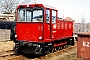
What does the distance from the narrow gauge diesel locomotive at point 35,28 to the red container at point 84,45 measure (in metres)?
2.67

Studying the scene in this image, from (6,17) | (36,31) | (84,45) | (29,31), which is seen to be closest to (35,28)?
(36,31)

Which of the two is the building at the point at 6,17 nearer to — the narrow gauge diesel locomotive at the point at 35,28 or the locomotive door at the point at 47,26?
the narrow gauge diesel locomotive at the point at 35,28

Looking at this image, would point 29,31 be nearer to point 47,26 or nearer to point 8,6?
point 47,26

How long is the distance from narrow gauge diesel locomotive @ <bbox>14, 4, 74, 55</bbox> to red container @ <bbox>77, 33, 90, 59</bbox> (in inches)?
105

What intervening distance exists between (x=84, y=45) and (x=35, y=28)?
3.44 meters

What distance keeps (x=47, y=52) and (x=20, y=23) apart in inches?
102

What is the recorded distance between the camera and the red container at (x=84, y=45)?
1093cm

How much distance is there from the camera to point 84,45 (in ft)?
36.6

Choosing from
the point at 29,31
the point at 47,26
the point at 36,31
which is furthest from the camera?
the point at 47,26

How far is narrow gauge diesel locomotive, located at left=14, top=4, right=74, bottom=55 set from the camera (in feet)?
43.4

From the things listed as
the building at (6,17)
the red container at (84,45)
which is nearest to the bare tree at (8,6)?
the building at (6,17)

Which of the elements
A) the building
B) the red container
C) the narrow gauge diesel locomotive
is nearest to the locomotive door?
the narrow gauge diesel locomotive

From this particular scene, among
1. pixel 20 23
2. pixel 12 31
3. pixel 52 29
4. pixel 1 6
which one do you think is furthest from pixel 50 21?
pixel 1 6

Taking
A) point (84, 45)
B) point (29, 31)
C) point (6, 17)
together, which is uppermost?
point (6, 17)
